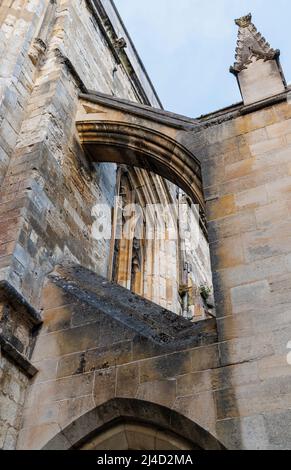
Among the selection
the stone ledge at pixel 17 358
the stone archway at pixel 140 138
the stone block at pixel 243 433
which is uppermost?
the stone archway at pixel 140 138

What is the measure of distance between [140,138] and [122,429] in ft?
12.6

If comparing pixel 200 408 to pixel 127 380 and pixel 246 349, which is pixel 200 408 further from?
pixel 127 380

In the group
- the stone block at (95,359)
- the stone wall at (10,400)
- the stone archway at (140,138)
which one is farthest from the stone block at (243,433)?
the stone archway at (140,138)

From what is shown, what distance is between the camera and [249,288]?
4.23 m

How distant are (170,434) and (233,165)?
2.78 metres

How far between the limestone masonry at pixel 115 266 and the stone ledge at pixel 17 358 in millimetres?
11

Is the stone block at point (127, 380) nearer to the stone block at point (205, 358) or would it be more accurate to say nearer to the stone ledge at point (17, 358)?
the stone block at point (205, 358)

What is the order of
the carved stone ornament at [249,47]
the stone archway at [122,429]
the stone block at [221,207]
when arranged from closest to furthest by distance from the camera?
1. the stone archway at [122,429]
2. the stone block at [221,207]
3. the carved stone ornament at [249,47]

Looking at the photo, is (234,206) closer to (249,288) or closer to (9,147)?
(249,288)

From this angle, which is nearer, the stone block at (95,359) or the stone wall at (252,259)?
the stone wall at (252,259)

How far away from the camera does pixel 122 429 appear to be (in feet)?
13.5

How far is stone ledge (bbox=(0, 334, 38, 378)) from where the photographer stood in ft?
13.9

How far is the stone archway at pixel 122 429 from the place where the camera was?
12.9 ft
